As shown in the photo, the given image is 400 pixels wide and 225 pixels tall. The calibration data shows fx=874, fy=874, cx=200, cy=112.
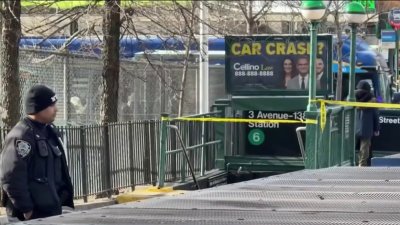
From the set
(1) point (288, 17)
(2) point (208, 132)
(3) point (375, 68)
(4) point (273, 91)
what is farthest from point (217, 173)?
(1) point (288, 17)

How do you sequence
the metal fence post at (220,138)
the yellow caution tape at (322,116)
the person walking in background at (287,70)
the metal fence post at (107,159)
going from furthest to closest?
the metal fence post at (220,138) < the person walking in background at (287,70) < the metal fence post at (107,159) < the yellow caution tape at (322,116)

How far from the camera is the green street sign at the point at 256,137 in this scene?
14.3 m

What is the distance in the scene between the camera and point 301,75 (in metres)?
14.1

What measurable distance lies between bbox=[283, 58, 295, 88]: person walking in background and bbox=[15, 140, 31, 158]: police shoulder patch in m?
8.44

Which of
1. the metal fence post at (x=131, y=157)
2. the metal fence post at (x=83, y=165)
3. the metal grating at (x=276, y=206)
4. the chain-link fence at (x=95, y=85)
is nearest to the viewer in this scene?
the metal grating at (x=276, y=206)

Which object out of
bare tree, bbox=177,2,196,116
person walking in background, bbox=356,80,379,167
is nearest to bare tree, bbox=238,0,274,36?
bare tree, bbox=177,2,196,116

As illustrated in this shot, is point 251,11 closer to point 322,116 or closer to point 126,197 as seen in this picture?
point 126,197

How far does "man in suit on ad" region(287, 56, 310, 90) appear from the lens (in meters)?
14.0

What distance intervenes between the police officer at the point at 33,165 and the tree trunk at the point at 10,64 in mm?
6204

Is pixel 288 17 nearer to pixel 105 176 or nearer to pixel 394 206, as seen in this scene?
pixel 105 176

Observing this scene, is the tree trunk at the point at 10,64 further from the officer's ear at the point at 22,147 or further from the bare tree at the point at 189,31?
the officer's ear at the point at 22,147

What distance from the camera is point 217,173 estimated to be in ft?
46.8

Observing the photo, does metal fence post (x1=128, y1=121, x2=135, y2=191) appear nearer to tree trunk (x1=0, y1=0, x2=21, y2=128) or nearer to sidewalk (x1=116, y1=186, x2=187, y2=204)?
sidewalk (x1=116, y1=186, x2=187, y2=204)

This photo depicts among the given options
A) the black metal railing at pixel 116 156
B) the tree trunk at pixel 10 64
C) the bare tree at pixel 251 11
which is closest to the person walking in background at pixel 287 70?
the black metal railing at pixel 116 156
